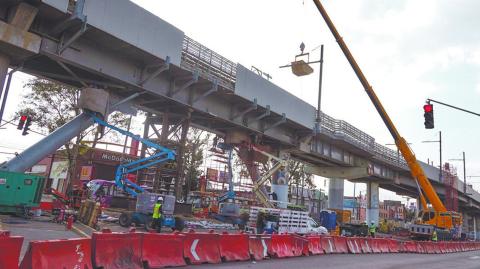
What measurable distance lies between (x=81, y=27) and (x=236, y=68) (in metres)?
9.86

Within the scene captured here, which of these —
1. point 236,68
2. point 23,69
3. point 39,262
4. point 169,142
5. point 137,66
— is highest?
point 236,68

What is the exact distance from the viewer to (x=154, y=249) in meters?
9.50

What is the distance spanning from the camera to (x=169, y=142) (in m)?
24.9

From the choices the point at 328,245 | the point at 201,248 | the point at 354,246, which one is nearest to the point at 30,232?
the point at 201,248

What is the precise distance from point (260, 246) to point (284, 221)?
8.77 m

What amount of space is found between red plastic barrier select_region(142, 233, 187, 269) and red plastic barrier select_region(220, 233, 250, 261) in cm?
168

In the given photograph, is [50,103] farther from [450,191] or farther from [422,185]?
[450,191]

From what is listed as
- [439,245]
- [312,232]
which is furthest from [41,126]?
[439,245]

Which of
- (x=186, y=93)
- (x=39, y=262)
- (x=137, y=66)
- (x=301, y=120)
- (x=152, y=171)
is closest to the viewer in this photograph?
(x=39, y=262)

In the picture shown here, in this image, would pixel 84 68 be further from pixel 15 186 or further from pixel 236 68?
pixel 236 68

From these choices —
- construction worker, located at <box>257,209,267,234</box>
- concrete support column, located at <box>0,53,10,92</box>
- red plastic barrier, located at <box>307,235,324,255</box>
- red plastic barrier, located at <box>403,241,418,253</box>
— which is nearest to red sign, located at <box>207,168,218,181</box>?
construction worker, located at <box>257,209,267,234</box>

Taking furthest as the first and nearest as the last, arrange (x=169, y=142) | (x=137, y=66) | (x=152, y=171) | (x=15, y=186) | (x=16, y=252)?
(x=152, y=171) < (x=169, y=142) < (x=137, y=66) < (x=15, y=186) < (x=16, y=252)

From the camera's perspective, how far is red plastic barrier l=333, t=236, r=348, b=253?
17500 mm

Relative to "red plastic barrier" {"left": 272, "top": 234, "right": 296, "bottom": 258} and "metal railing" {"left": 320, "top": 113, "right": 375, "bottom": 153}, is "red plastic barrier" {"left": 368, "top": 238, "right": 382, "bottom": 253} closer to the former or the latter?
"red plastic barrier" {"left": 272, "top": 234, "right": 296, "bottom": 258}
